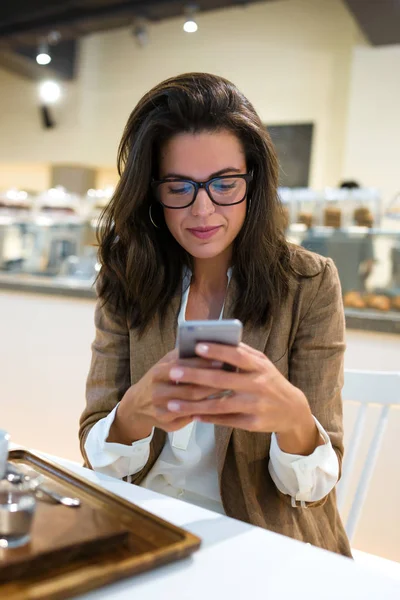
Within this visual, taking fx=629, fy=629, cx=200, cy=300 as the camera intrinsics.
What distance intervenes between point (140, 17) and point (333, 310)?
5.21 metres

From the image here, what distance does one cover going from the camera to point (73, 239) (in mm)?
3541

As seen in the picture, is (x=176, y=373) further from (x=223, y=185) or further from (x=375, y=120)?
(x=375, y=120)

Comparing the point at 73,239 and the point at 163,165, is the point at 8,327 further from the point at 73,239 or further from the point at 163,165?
the point at 163,165

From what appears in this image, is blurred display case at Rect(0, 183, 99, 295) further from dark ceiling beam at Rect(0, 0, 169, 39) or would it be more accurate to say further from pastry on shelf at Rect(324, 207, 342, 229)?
dark ceiling beam at Rect(0, 0, 169, 39)

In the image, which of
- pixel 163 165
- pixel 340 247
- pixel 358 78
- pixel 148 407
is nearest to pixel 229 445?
pixel 148 407

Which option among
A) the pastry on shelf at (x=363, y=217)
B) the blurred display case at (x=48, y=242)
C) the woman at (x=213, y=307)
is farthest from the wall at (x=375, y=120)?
the woman at (x=213, y=307)

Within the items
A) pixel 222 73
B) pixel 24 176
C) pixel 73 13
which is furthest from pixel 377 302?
pixel 24 176

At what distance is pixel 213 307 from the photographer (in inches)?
57.0

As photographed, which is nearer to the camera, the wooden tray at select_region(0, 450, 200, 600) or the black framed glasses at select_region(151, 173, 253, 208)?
the wooden tray at select_region(0, 450, 200, 600)

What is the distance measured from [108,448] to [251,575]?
0.54 m

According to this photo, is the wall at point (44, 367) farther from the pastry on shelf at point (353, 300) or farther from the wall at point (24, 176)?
the wall at point (24, 176)

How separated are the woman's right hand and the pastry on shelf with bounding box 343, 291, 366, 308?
1473 mm

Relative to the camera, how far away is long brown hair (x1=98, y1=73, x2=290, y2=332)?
1.31m

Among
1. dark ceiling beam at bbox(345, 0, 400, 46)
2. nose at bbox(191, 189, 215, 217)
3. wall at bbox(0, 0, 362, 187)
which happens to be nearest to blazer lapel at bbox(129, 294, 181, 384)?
nose at bbox(191, 189, 215, 217)
